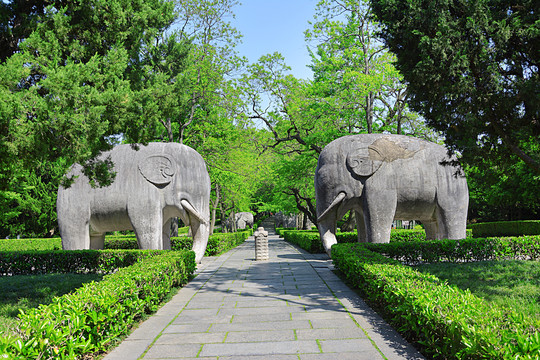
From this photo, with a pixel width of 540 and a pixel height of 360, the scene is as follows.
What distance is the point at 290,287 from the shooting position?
784 cm

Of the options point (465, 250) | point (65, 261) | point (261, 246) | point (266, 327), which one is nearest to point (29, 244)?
point (65, 261)

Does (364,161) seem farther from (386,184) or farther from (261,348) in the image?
(261,348)

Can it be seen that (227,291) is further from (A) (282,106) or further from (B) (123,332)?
(A) (282,106)

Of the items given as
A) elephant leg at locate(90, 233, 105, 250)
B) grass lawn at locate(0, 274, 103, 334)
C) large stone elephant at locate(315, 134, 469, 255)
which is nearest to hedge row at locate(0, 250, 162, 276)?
grass lawn at locate(0, 274, 103, 334)

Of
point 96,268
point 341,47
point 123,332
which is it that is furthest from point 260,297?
point 341,47

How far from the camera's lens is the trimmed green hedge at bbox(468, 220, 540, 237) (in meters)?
22.1

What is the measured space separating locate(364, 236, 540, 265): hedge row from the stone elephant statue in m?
39.9

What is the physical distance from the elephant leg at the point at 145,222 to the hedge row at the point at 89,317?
2.50 metres

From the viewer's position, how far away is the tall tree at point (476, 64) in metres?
5.50

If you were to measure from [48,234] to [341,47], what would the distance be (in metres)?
20.5

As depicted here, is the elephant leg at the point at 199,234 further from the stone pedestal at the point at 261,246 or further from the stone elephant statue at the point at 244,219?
the stone elephant statue at the point at 244,219

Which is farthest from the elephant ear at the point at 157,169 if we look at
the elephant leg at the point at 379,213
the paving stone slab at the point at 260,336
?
the paving stone slab at the point at 260,336

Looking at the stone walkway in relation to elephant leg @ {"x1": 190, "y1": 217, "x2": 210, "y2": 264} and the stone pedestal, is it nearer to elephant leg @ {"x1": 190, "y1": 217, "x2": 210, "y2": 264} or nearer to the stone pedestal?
elephant leg @ {"x1": 190, "y1": 217, "x2": 210, "y2": 264}

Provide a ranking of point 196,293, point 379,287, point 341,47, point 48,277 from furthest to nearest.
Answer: point 341,47
point 48,277
point 196,293
point 379,287
